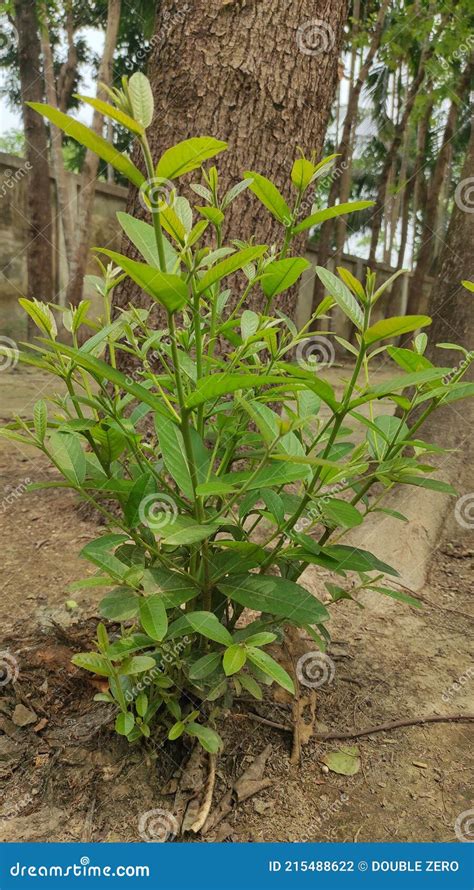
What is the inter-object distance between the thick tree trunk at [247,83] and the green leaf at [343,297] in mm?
1212

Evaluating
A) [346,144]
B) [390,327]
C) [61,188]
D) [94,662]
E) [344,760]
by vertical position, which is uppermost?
[346,144]

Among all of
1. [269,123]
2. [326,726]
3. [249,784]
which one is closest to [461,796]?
[326,726]

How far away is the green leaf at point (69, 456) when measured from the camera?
3.95 ft

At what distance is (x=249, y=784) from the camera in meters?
1.35

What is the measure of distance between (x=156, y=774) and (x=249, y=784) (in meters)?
0.20

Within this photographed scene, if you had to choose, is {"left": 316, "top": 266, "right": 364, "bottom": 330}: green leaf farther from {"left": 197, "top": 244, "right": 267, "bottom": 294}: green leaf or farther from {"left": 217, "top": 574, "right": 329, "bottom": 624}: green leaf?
{"left": 217, "top": 574, "right": 329, "bottom": 624}: green leaf

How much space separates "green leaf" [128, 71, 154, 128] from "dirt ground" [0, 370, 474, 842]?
118 centimetres

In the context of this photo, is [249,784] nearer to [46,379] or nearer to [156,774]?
[156,774]

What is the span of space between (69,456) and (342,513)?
0.53m

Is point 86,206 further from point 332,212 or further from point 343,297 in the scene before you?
point 343,297

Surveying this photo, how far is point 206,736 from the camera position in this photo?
1251 mm

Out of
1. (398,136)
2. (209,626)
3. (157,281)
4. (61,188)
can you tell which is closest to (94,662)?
(209,626)

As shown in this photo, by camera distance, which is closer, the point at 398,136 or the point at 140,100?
the point at 140,100

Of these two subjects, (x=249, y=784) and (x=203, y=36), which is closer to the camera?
(x=249, y=784)
